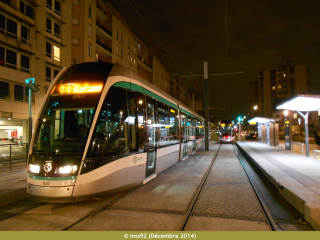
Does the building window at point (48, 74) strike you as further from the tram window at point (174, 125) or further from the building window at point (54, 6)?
the tram window at point (174, 125)

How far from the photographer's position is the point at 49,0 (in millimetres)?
25062

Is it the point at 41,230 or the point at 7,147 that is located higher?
the point at 7,147

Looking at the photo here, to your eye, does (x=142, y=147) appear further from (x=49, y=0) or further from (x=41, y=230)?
(x=49, y=0)

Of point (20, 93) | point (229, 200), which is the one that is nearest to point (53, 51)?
point (20, 93)

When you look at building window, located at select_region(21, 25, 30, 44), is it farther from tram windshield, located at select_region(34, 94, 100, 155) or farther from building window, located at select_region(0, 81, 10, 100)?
tram windshield, located at select_region(34, 94, 100, 155)

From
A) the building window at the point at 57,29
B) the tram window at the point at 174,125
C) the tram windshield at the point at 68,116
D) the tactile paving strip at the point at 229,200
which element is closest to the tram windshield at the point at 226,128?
the building window at the point at 57,29

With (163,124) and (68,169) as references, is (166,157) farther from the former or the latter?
(68,169)

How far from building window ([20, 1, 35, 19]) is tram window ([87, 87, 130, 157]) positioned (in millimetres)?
20497

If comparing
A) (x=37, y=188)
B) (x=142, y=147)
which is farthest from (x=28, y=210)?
(x=142, y=147)

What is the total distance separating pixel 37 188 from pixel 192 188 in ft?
14.8

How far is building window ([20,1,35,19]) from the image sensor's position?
21.9 metres

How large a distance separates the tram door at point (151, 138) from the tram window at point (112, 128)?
1.50 m
